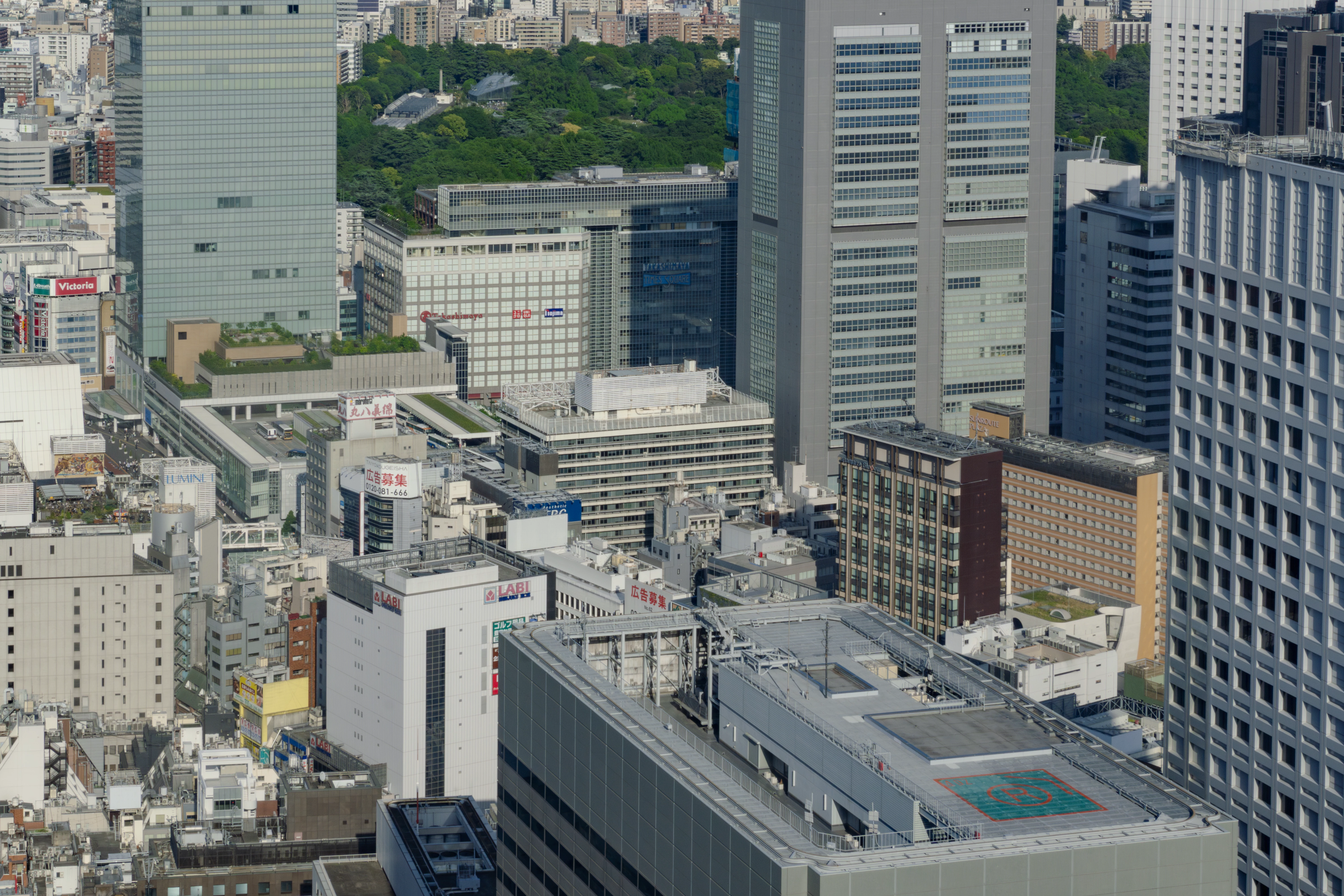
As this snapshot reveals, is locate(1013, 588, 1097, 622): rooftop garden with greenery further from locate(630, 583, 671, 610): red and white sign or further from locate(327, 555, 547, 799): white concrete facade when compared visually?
locate(327, 555, 547, 799): white concrete facade

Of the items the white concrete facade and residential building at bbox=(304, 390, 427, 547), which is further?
residential building at bbox=(304, 390, 427, 547)

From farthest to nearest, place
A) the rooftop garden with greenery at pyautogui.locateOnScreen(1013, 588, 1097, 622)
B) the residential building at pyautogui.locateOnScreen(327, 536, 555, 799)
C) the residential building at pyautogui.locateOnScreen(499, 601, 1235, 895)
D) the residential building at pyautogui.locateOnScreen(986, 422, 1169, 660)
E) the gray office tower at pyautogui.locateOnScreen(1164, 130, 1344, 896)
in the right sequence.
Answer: the residential building at pyautogui.locateOnScreen(986, 422, 1169, 660), the rooftop garden with greenery at pyautogui.locateOnScreen(1013, 588, 1097, 622), the residential building at pyautogui.locateOnScreen(327, 536, 555, 799), the gray office tower at pyautogui.locateOnScreen(1164, 130, 1344, 896), the residential building at pyautogui.locateOnScreen(499, 601, 1235, 895)

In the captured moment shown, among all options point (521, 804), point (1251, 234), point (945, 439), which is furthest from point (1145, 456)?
point (521, 804)

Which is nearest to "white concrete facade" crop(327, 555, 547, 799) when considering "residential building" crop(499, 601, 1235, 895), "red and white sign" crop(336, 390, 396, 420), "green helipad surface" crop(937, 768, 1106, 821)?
"red and white sign" crop(336, 390, 396, 420)

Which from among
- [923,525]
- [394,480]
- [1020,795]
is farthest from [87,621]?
[1020,795]

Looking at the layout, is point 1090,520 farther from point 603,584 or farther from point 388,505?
point 388,505
